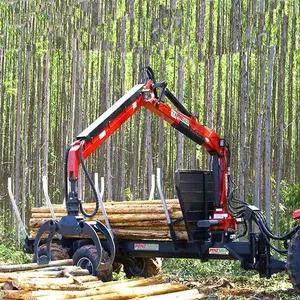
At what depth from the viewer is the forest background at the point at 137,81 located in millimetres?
12586

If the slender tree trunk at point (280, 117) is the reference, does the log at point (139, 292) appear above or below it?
below

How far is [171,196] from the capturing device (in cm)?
1466

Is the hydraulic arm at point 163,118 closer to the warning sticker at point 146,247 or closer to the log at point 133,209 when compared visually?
the log at point 133,209

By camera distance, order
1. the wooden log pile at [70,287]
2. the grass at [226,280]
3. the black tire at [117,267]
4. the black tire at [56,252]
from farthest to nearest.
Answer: the black tire at [117,267] < the black tire at [56,252] < the grass at [226,280] < the wooden log pile at [70,287]

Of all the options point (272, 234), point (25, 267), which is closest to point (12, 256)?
point (25, 267)

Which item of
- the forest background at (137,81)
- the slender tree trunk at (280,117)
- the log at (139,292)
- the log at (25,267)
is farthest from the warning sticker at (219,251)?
the slender tree trunk at (280,117)

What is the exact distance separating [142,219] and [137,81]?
15.5 ft

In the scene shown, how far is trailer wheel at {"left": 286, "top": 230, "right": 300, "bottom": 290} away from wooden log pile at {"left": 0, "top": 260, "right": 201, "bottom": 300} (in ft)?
3.21

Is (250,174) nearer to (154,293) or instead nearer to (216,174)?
(216,174)

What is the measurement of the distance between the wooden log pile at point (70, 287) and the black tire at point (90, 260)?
85 centimetres

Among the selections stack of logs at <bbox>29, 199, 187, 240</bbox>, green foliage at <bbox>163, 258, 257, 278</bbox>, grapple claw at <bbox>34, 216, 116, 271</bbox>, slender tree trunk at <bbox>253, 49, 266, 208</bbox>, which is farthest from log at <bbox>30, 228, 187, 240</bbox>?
slender tree trunk at <bbox>253, 49, 266, 208</bbox>

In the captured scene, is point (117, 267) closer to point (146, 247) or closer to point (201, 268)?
point (146, 247)

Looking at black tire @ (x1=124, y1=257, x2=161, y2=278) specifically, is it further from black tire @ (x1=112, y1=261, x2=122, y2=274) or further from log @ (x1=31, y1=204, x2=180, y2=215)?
log @ (x1=31, y1=204, x2=180, y2=215)

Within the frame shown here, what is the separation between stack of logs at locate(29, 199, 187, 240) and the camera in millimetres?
9828
